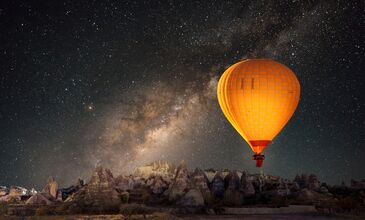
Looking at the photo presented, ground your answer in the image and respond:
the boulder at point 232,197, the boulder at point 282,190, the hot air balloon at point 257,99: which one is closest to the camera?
the hot air balloon at point 257,99

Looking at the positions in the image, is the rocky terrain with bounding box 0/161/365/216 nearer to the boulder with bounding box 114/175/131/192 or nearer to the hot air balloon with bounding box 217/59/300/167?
the boulder with bounding box 114/175/131/192

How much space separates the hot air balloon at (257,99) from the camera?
162ft

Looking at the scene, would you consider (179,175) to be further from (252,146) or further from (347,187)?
(252,146)

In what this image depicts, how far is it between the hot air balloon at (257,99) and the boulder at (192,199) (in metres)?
52.2

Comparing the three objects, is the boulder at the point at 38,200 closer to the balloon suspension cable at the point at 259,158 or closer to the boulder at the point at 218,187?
the boulder at the point at 218,187

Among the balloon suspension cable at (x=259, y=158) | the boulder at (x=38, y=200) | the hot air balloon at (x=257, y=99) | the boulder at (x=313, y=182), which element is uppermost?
the hot air balloon at (x=257, y=99)

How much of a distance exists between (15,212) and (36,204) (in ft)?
35.4

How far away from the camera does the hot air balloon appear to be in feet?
162

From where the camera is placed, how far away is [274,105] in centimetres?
5012

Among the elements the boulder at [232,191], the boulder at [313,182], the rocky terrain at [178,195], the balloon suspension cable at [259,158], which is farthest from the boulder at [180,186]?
the balloon suspension cable at [259,158]

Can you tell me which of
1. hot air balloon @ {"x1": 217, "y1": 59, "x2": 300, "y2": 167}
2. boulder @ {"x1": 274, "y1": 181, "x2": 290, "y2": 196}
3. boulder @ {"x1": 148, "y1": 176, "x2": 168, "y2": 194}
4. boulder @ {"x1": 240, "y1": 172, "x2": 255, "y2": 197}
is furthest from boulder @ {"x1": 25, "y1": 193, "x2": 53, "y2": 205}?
hot air balloon @ {"x1": 217, "y1": 59, "x2": 300, "y2": 167}

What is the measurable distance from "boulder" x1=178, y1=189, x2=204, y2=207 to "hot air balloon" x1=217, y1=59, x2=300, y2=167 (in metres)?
52.2

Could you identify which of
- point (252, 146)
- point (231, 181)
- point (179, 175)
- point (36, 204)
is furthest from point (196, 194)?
point (252, 146)

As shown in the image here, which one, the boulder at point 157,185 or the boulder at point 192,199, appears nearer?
the boulder at point 192,199
